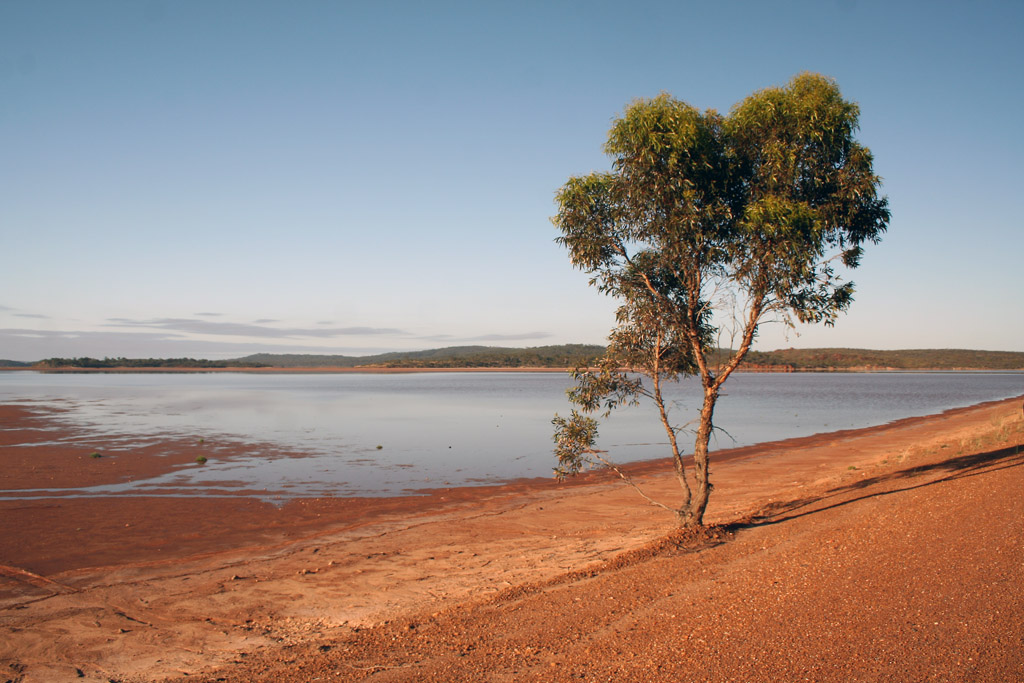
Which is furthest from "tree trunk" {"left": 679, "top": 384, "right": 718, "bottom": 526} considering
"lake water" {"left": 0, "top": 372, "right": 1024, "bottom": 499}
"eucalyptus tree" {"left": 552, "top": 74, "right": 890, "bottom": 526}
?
"lake water" {"left": 0, "top": 372, "right": 1024, "bottom": 499}

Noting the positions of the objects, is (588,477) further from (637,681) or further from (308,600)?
(637,681)

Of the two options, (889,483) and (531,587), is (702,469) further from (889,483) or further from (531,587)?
(889,483)

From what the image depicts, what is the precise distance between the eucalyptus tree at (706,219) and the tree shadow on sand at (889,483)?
8.77 ft

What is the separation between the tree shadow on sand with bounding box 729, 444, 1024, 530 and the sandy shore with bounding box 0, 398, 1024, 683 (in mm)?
119

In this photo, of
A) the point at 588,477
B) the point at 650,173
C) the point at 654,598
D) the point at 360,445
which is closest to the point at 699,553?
the point at 654,598

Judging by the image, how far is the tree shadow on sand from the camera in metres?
12.7

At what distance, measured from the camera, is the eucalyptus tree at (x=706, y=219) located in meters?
10.2

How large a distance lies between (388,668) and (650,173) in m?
8.40

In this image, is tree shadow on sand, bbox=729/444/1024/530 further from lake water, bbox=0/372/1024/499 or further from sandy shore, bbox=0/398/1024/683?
lake water, bbox=0/372/1024/499

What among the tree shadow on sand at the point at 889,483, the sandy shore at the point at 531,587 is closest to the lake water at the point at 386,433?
the sandy shore at the point at 531,587

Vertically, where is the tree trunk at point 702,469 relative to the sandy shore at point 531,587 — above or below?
above

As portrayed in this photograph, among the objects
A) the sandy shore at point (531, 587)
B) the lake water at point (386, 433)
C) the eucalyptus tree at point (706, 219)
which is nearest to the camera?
the sandy shore at point (531, 587)

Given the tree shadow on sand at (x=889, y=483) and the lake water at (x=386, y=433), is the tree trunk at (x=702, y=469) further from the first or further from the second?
the lake water at (x=386, y=433)

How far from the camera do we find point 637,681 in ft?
19.0
